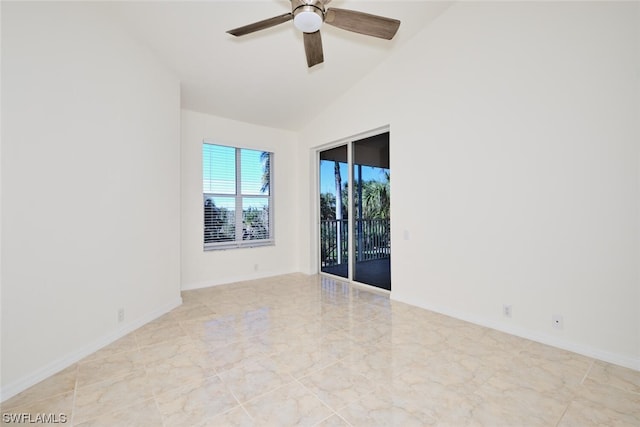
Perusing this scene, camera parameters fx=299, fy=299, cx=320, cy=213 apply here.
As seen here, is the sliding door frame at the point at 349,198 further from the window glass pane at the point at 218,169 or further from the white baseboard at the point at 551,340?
the window glass pane at the point at 218,169

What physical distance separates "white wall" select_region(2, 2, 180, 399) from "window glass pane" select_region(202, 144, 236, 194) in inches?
51.4

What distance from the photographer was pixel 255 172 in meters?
5.31

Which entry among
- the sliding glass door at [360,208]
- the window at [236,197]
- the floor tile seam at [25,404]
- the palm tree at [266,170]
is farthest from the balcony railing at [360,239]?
the floor tile seam at [25,404]

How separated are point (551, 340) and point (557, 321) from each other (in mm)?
177

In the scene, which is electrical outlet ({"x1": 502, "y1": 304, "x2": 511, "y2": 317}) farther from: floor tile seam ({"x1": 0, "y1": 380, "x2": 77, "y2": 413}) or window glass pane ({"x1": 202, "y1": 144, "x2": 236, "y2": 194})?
window glass pane ({"x1": 202, "y1": 144, "x2": 236, "y2": 194})

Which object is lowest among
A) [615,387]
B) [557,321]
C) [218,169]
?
[615,387]

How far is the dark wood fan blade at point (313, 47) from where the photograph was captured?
2.54 m

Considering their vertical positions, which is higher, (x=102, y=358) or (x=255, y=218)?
(x=255, y=218)

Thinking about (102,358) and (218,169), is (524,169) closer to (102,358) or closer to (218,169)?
(102,358)

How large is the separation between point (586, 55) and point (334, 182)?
137 inches

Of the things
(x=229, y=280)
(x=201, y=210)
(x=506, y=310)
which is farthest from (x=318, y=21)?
(x=229, y=280)

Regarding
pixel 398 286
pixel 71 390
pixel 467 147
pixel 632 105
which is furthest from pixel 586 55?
pixel 71 390

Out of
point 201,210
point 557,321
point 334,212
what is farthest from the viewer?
point 334,212

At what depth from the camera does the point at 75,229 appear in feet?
7.79
